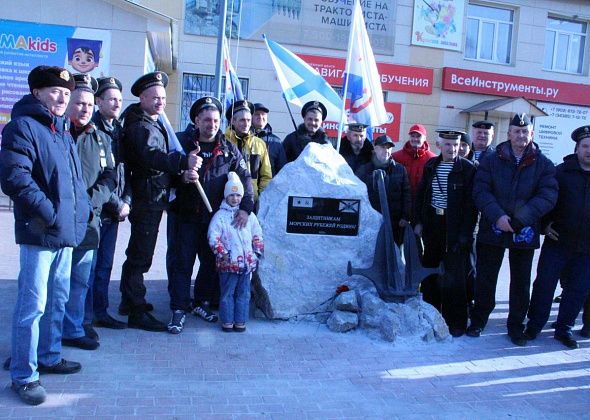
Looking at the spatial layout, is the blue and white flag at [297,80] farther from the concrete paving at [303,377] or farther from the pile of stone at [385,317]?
the concrete paving at [303,377]

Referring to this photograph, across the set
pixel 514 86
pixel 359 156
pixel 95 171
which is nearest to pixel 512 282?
pixel 359 156

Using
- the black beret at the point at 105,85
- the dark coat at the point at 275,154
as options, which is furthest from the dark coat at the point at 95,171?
the dark coat at the point at 275,154

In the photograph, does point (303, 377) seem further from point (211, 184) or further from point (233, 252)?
point (211, 184)

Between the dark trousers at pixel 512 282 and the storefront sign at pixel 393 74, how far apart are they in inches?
423

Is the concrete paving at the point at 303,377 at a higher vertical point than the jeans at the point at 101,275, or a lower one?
lower

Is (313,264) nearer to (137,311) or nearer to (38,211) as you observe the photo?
(137,311)

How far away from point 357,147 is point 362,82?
33.7 inches

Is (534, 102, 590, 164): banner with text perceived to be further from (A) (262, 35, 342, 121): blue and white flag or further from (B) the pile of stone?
(B) the pile of stone

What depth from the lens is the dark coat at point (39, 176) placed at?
128 inches

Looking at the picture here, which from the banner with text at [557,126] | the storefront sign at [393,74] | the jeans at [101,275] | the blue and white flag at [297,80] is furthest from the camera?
the banner with text at [557,126]

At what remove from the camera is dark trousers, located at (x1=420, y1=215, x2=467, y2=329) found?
520 centimetres

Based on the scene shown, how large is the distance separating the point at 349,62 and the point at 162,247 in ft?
13.5

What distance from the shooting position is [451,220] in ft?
17.0

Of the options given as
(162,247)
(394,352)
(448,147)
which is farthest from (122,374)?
(162,247)
